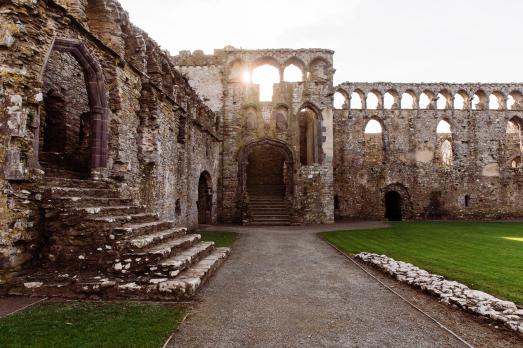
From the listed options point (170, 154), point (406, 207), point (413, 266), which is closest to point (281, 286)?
point (413, 266)

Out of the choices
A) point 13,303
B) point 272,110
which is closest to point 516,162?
point 272,110

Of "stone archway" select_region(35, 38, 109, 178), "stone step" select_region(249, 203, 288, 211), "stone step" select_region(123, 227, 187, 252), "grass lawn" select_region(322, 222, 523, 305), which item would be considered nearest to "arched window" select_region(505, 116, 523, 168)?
"grass lawn" select_region(322, 222, 523, 305)

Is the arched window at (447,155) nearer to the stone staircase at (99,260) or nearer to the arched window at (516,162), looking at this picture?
the arched window at (516,162)

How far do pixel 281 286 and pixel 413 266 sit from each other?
317cm

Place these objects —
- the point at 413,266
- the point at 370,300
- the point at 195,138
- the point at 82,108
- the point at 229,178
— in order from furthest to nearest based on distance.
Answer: the point at 229,178
the point at 195,138
the point at 82,108
the point at 413,266
the point at 370,300

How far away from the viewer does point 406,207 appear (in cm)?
2472

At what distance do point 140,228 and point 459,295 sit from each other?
5.77 m

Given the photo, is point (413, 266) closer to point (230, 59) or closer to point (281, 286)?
point (281, 286)

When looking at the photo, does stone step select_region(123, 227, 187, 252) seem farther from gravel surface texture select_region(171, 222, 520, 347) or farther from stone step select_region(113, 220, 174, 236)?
gravel surface texture select_region(171, 222, 520, 347)

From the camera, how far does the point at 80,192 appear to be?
657cm

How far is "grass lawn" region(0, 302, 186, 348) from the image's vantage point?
3604 millimetres

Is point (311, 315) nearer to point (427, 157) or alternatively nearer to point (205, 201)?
point (205, 201)

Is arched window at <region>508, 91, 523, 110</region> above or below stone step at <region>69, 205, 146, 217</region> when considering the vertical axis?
above

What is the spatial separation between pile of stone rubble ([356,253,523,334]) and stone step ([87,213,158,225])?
5476 millimetres
